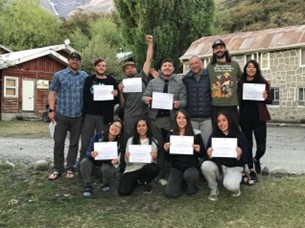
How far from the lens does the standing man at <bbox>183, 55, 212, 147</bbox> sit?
6.71 meters

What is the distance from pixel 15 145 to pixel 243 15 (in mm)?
47212

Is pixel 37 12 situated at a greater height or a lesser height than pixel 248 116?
greater

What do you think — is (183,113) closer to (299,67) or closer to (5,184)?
(5,184)

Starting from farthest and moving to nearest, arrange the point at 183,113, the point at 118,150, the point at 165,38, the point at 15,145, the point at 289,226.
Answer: the point at 165,38, the point at 15,145, the point at 118,150, the point at 183,113, the point at 289,226

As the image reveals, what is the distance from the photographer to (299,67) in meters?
A: 26.0

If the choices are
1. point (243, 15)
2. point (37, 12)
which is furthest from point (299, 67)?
point (37, 12)

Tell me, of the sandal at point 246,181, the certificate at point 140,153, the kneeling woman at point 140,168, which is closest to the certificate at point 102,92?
the kneeling woman at point 140,168

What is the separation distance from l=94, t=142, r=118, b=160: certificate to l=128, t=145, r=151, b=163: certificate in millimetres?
258

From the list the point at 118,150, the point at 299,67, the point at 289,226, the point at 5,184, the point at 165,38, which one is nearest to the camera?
the point at 289,226

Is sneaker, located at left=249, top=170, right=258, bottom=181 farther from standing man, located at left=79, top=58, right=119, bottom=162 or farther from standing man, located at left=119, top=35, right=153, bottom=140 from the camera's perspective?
standing man, located at left=79, top=58, right=119, bottom=162

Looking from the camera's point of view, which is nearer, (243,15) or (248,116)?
(248,116)

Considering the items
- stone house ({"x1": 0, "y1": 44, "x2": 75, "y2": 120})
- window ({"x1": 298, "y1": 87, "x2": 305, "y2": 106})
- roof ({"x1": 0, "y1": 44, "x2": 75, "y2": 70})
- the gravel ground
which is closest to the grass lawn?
the gravel ground

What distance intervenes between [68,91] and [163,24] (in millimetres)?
26412

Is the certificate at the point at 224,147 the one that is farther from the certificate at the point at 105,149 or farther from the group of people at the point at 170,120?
the certificate at the point at 105,149
